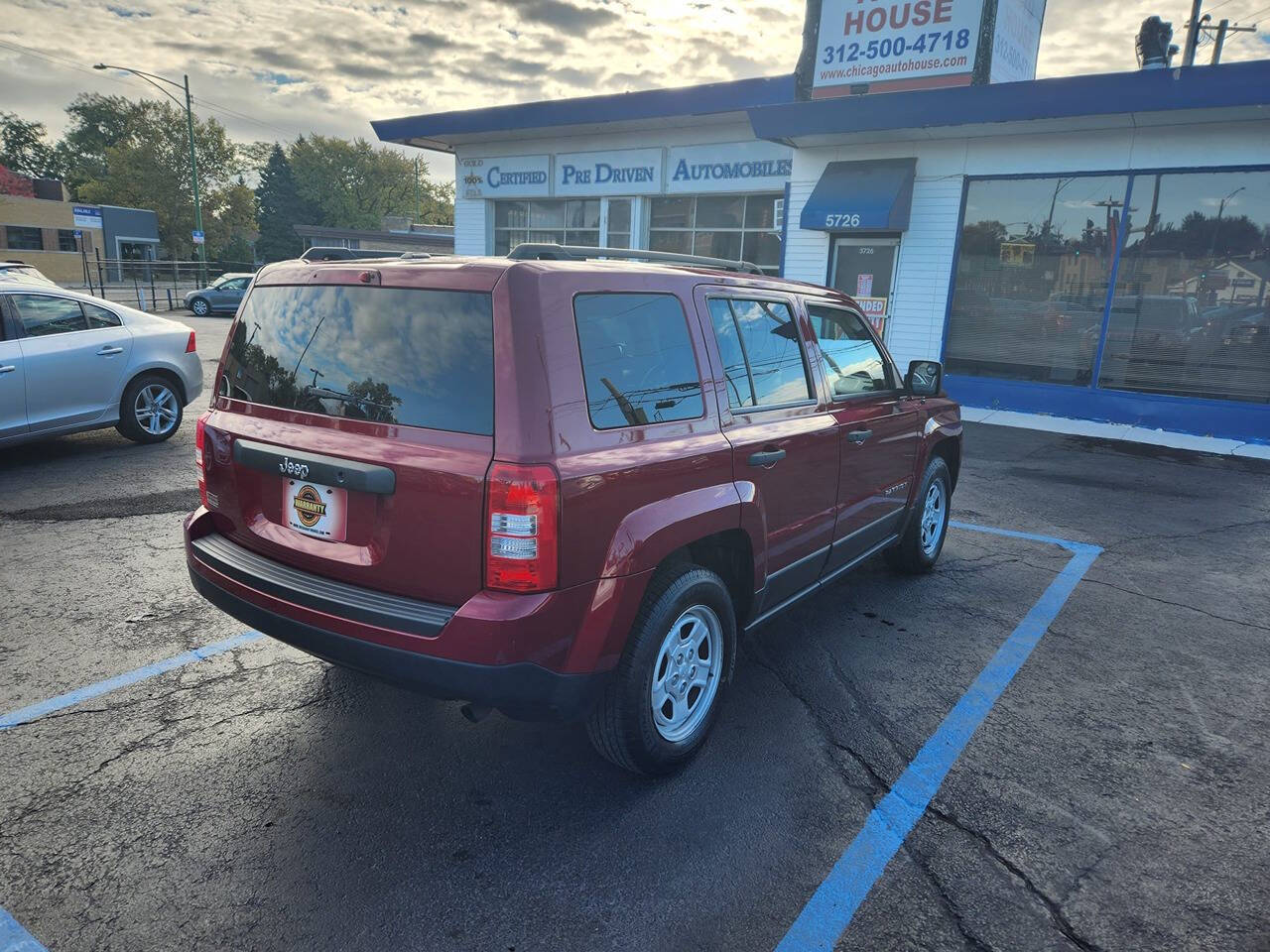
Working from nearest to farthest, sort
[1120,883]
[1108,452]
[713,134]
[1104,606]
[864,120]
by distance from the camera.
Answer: [1120,883], [1104,606], [1108,452], [864,120], [713,134]

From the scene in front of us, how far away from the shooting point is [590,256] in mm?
3402

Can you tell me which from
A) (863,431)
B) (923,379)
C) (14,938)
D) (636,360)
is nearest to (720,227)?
(923,379)

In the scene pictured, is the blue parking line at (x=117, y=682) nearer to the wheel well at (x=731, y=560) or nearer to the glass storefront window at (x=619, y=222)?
the wheel well at (x=731, y=560)

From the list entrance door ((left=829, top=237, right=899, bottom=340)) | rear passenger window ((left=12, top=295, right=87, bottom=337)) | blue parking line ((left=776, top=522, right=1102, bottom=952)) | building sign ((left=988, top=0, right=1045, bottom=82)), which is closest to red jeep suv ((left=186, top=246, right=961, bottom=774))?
blue parking line ((left=776, top=522, right=1102, bottom=952))

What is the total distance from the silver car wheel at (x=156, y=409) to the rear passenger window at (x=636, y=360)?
697 centimetres

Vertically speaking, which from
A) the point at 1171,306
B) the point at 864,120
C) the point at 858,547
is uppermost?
the point at 864,120

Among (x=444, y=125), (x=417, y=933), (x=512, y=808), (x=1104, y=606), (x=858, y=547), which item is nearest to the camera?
(x=417, y=933)

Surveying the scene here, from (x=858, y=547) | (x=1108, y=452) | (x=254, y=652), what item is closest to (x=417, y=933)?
(x=254, y=652)

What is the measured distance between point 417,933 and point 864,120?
1304 centimetres

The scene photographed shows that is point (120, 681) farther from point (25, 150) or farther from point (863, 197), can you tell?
point (25, 150)

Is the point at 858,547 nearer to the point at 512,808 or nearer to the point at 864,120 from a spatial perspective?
the point at 512,808

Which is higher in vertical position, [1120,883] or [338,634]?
[338,634]

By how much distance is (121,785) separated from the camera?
2.98 meters

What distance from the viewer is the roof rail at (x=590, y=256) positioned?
9.84ft
